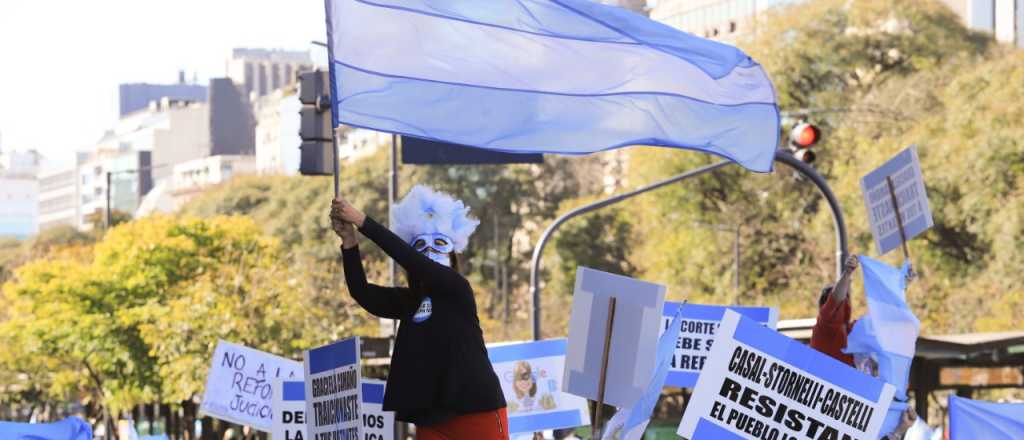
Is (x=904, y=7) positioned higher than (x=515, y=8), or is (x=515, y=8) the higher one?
(x=904, y=7)

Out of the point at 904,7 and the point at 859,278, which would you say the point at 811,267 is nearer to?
the point at 859,278

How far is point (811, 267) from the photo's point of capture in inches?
2338

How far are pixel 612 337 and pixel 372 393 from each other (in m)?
1.93

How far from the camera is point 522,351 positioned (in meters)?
15.2

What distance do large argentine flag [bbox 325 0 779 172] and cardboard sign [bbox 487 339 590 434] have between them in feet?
12.8

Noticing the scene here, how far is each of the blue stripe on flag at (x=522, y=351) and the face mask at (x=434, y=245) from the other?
6.49 m

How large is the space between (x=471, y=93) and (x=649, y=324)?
1.42 metres

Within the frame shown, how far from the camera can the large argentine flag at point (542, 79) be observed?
9.60 m

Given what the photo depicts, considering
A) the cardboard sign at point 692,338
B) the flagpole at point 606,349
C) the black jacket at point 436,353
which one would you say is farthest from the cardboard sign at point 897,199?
the black jacket at point 436,353

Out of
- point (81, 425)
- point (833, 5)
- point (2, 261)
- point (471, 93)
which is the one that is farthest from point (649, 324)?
point (2, 261)

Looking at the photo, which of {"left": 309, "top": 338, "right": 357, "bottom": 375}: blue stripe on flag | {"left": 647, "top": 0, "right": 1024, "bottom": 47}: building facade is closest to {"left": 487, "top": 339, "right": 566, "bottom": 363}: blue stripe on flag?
{"left": 309, "top": 338, "right": 357, "bottom": 375}: blue stripe on flag

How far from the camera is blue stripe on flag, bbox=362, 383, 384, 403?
11.4 metres

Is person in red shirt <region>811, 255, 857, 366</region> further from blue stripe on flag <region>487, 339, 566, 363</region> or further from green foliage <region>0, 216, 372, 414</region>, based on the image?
green foliage <region>0, 216, 372, 414</region>

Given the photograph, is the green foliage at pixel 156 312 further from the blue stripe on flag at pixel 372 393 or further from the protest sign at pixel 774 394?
the protest sign at pixel 774 394
